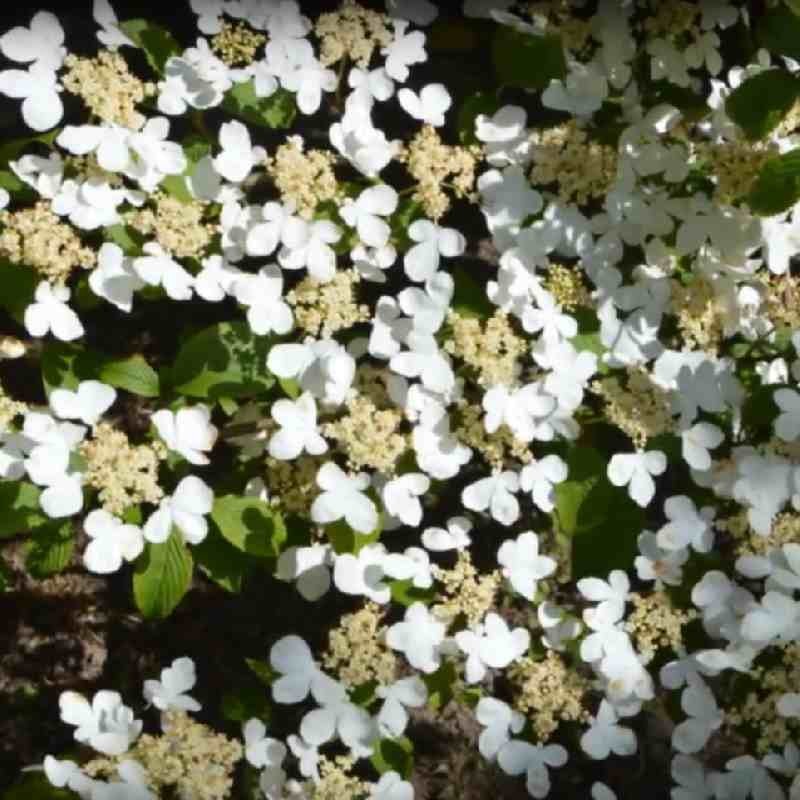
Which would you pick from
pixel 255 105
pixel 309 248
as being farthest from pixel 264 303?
pixel 255 105

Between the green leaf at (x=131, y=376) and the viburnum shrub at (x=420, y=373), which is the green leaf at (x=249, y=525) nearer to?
the viburnum shrub at (x=420, y=373)

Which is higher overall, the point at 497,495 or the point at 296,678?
the point at 497,495

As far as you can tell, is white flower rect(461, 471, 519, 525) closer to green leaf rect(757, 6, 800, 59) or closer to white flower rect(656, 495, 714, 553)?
white flower rect(656, 495, 714, 553)

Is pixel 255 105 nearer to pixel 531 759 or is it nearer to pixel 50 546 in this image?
pixel 50 546

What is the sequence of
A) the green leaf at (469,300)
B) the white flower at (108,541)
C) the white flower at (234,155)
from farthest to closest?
the green leaf at (469,300) < the white flower at (234,155) < the white flower at (108,541)

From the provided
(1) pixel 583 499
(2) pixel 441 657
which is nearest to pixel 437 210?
(1) pixel 583 499

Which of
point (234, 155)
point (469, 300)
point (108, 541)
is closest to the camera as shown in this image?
point (108, 541)

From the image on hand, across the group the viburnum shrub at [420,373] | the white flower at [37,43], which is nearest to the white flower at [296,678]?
the viburnum shrub at [420,373]
